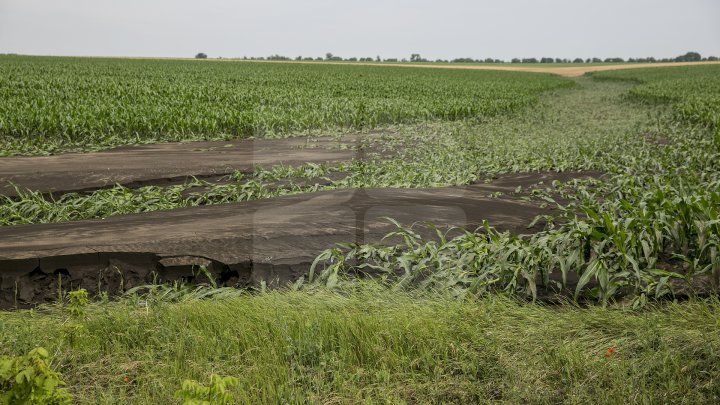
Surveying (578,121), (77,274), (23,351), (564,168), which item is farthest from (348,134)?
(23,351)

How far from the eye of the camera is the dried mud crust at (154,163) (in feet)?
27.6

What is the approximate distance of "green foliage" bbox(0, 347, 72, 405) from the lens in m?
2.44

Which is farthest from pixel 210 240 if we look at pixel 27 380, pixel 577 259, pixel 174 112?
pixel 174 112

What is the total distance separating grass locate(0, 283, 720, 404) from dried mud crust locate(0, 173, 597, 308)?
0.65 m

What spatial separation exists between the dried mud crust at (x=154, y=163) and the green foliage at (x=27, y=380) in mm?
6096

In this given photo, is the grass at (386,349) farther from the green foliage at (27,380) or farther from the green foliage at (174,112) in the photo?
the green foliage at (174,112)

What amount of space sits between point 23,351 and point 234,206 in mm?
3048

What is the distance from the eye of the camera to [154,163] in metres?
9.59

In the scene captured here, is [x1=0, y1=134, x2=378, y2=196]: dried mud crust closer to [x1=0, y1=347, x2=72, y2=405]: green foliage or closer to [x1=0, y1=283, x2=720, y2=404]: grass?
[x1=0, y1=283, x2=720, y2=404]: grass

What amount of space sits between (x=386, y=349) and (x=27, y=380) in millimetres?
1857

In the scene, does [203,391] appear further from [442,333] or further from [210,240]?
[210,240]

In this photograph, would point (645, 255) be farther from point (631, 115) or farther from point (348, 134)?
point (631, 115)

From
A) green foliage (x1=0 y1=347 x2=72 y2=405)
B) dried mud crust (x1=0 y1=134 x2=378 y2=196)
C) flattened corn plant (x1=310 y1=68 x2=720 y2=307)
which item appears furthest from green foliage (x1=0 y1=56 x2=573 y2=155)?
green foliage (x1=0 y1=347 x2=72 y2=405)

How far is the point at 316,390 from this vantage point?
3.28 meters
